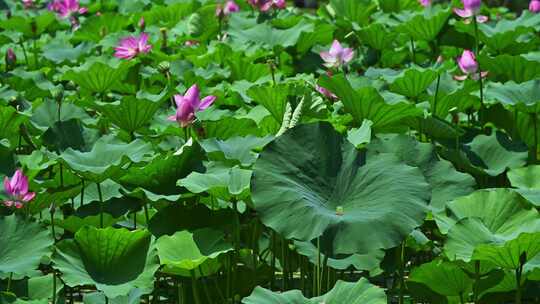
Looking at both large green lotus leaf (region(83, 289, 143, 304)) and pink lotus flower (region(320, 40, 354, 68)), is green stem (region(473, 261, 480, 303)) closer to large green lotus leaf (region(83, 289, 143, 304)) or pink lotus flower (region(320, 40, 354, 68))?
large green lotus leaf (region(83, 289, 143, 304))

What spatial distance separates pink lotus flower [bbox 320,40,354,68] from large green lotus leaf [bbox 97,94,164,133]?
528mm

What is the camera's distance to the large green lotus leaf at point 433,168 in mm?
2201

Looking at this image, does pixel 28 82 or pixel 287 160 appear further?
pixel 28 82

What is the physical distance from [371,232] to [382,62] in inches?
74.0

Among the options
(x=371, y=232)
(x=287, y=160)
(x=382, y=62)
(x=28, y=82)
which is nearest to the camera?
(x=371, y=232)

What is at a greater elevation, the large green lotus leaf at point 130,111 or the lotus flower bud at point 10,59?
the large green lotus leaf at point 130,111

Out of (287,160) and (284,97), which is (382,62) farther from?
(287,160)

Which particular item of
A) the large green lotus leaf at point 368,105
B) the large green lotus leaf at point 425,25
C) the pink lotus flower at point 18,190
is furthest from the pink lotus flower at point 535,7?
the pink lotus flower at point 18,190

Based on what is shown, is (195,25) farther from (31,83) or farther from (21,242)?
(21,242)

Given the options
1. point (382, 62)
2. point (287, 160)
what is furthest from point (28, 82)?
point (287, 160)

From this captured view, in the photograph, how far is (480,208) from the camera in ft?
6.66

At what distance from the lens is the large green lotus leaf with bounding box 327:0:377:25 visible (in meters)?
4.27

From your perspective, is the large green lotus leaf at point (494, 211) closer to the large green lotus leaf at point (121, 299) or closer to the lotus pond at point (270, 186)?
the lotus pond at point (270, 186)

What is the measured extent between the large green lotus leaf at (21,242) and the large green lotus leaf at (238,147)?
0.42 m
